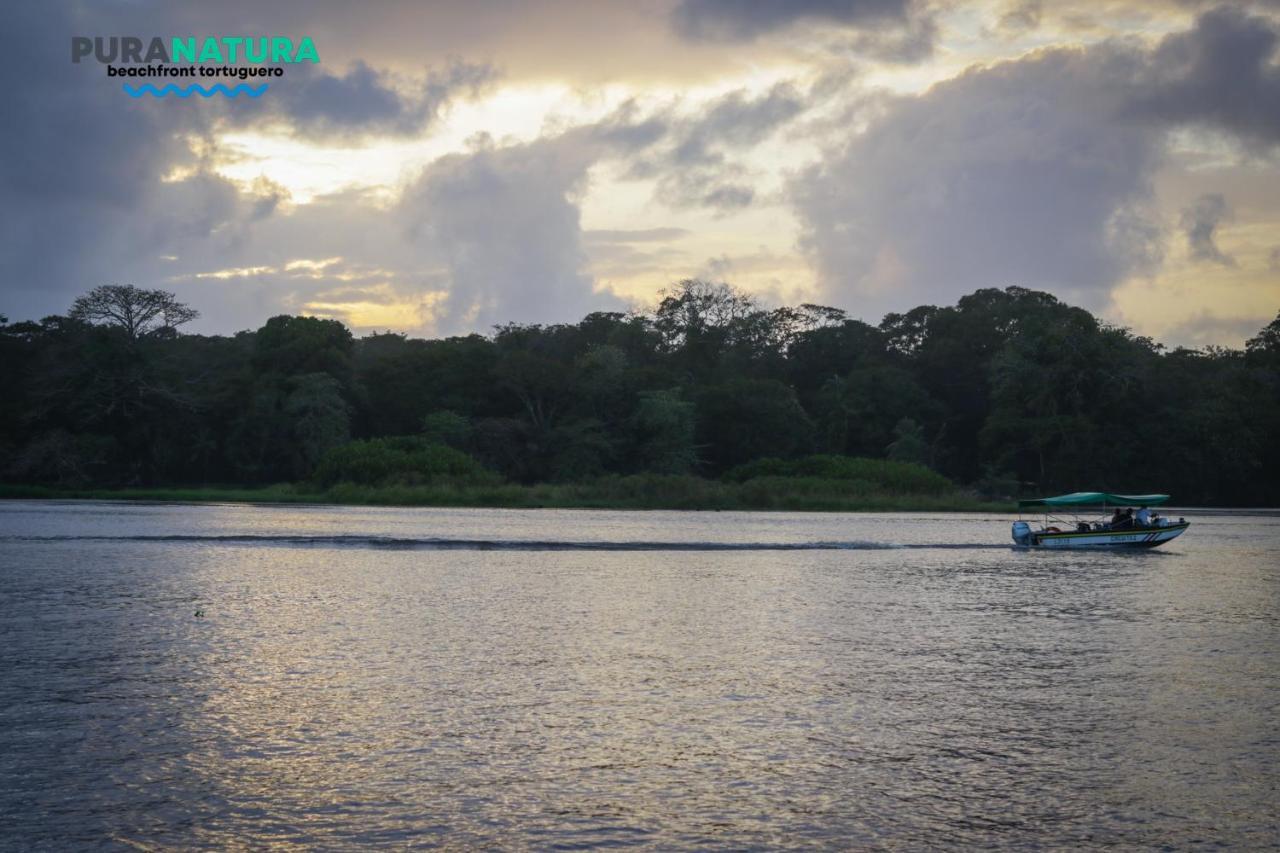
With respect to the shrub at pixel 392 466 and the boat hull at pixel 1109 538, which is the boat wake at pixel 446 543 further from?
the shrub at pixel 392 466

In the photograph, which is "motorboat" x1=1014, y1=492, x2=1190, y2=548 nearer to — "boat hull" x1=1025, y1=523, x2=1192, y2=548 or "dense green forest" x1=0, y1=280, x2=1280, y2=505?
"boat hull" x1=1025, y1=523, x2=1192, y2=548

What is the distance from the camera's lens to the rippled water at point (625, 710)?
11484mm

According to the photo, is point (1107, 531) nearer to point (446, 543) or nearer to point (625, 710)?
point (446, 543)

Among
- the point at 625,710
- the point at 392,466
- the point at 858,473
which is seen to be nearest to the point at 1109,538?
the point at 858,473

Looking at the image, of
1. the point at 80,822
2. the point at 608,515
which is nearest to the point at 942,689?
the point at 80,822

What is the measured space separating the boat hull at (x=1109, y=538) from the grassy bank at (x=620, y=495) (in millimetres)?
36581

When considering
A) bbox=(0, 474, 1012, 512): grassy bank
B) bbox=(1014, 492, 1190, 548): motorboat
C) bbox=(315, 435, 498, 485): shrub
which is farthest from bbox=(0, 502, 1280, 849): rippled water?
bbox=(315, 435, 498, 485): shrub

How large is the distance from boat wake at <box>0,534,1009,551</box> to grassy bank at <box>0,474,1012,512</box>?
38455mm

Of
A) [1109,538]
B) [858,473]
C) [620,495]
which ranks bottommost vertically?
[1109,538]

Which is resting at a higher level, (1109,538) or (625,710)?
(1109,538)

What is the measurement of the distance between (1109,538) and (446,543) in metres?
31.0

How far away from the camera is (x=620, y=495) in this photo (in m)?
95.3

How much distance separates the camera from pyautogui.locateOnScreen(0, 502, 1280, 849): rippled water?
37.7 feet

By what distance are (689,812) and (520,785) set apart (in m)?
1.97
